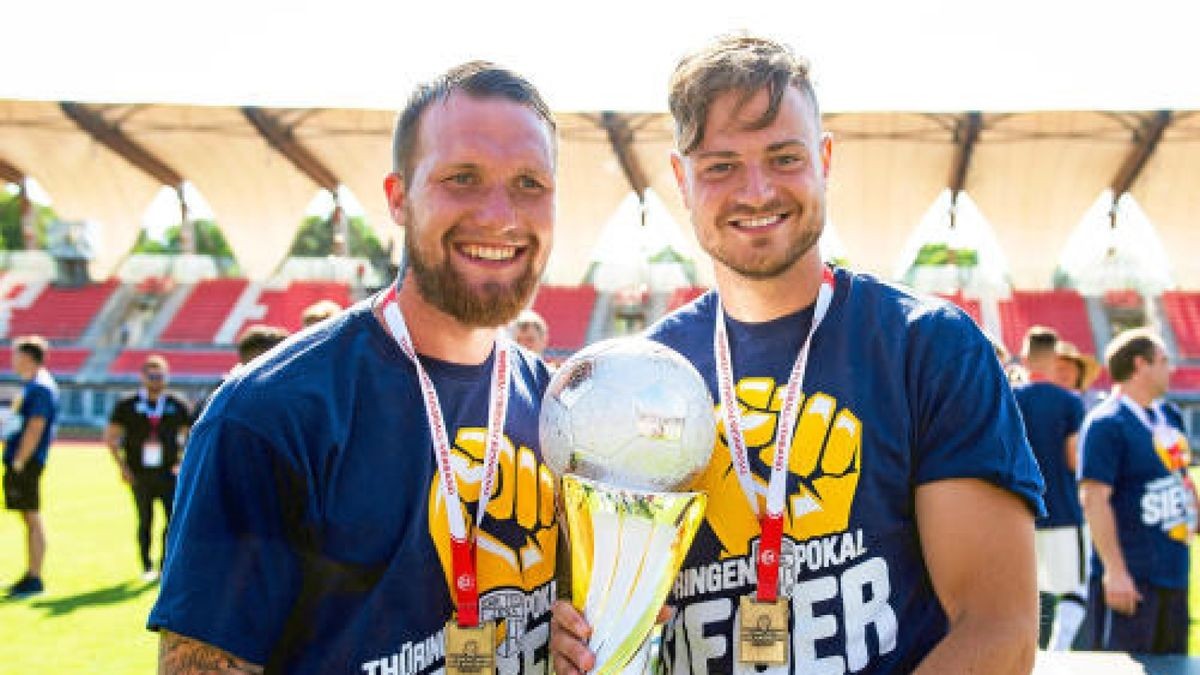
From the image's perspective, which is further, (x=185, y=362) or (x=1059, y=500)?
(x=185, y=362)

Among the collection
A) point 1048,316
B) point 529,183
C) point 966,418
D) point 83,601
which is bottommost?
point 83,601

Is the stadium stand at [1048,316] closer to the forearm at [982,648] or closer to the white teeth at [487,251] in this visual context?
the forearm at [982,648]

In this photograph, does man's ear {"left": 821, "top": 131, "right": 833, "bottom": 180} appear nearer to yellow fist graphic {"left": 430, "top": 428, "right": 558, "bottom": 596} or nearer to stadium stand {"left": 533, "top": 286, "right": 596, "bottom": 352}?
yellow fist graphic {"left": 430, "top": 428, "right": 558, "bottom": 596}

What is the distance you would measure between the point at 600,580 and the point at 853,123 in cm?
2640

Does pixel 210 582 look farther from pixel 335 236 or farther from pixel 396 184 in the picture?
pixel 335 236

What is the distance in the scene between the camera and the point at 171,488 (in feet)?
25.8

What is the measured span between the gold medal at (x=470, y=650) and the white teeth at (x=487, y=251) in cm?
61

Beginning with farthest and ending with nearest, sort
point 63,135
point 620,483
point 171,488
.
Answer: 1. point 63,135
2. point 171,488
3. point 620,483

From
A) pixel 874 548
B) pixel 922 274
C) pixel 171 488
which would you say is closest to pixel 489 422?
pixel 874 548

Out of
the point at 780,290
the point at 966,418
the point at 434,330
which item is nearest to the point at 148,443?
the point at 434,330

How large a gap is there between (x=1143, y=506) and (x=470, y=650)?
14.2ft

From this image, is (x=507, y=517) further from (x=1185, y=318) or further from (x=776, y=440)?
(x=1185, y=318)

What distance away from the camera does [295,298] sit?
3481cm

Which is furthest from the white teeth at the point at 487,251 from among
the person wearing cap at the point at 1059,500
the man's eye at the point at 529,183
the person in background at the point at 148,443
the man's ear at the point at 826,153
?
the person in background at the point at 148,443
